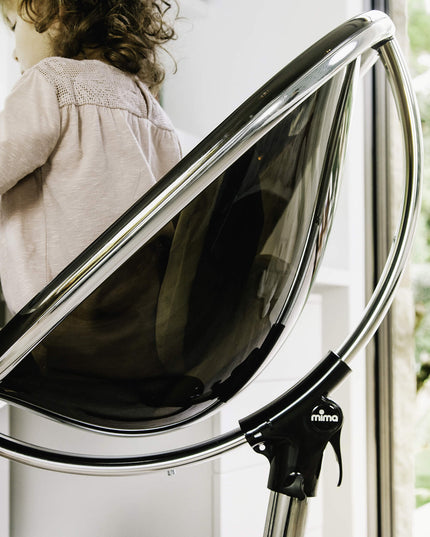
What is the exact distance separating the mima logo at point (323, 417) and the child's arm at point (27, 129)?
442 millimetres

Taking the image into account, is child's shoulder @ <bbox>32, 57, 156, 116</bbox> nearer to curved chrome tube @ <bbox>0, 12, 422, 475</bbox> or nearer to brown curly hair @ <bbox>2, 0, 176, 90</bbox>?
brown curly hair @ <bbox>2, 0, 176, 90</bbox>

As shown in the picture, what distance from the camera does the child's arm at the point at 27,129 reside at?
2.25 feet

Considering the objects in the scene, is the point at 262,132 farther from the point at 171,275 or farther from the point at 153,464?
the point at 153,464

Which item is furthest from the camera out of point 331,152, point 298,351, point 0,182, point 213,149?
point 298,351

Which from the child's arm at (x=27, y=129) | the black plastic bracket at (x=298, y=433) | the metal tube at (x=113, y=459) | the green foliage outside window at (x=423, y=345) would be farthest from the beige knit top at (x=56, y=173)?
the green foliage outside window at (x=423, y=345)

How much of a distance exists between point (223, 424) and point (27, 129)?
0.68 metres

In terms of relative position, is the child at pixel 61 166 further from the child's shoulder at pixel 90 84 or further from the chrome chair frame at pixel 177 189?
the chrome chair frame at pixel 177 189

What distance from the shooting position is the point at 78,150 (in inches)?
29.0

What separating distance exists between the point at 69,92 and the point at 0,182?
165 millimetres

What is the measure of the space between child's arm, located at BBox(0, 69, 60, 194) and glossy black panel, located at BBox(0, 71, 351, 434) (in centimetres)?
29

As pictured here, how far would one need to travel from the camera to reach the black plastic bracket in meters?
0.49

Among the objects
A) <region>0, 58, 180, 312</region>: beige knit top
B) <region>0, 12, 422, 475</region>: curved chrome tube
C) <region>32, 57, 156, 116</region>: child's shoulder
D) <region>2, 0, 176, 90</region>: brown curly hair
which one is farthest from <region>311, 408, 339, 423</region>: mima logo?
<region>2, 0, 176, 90</region>: brown curly hair

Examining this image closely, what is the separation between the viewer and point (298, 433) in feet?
1.64

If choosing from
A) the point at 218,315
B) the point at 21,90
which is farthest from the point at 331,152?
the point at 21,90
